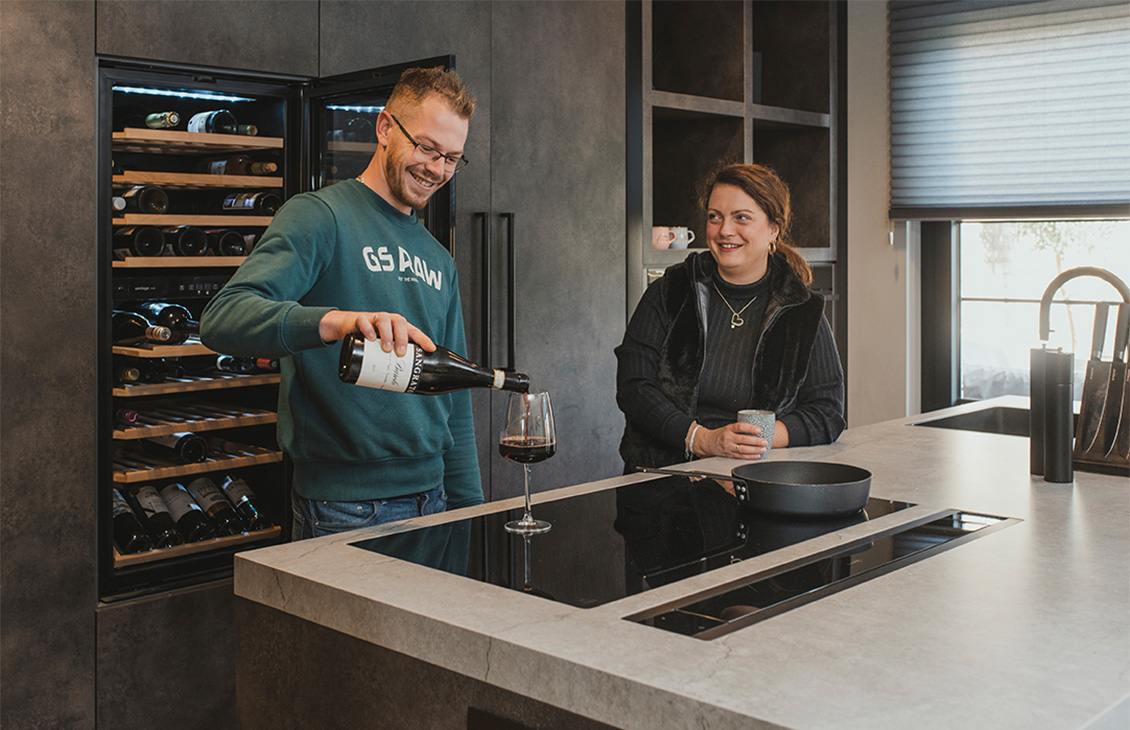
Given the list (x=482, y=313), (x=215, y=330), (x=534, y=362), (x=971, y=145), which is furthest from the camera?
(x=971, y=145)

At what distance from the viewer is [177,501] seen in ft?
9.87

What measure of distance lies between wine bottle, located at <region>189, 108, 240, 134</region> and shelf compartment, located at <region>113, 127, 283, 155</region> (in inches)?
2.0

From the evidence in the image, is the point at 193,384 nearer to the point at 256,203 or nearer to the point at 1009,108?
the point at 256,203

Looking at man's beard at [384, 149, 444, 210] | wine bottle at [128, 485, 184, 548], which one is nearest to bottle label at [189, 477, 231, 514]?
wine bottle at [128, 485, 184, 548]

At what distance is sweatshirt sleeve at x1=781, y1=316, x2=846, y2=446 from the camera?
2.35 m

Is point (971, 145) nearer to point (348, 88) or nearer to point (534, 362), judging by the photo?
point (534, 362)

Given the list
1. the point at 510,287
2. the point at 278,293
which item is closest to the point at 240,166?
the point at 510,287

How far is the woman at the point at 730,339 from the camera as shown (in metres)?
2.49

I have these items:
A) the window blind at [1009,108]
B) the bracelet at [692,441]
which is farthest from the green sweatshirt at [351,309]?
Answer: the window blind at [1009,108]

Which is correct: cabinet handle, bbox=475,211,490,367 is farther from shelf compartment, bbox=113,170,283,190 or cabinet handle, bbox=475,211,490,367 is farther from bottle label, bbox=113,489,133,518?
bottle label, bbox=113,489,133,518

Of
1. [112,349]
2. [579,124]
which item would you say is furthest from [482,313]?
[112,349]

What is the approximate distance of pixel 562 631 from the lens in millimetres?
1143

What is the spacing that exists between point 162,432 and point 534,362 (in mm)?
1272

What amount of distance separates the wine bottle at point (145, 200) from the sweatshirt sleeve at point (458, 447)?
1195 mm
